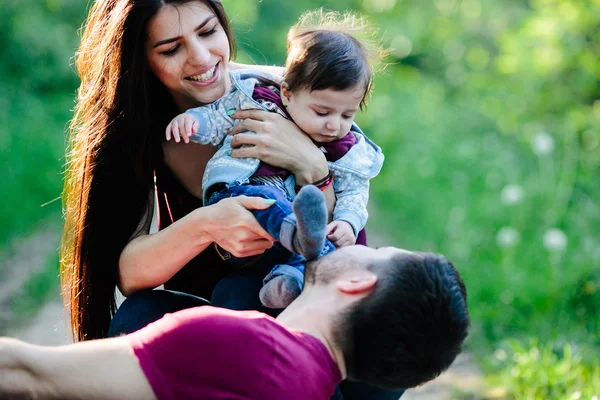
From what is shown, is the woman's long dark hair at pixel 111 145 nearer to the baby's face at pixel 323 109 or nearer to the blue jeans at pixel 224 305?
the blue jeans at pixel 224 305

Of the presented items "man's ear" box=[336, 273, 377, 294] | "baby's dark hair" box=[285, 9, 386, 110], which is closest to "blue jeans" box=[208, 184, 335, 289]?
"man's ear" box=[336, 273, 377, 294]

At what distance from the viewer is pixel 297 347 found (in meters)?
1.66

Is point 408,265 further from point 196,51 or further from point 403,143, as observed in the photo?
point 403,143

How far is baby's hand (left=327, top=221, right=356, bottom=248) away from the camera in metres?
2.21

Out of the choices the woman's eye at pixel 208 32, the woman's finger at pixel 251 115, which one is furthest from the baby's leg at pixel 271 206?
the woman's eye at pixel 208 32

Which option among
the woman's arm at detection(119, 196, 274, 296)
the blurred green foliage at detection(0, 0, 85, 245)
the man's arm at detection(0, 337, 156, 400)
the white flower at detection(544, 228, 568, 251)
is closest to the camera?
the man's arm at detection(0, 337, 156, 400)

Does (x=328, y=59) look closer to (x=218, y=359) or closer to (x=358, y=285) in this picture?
(x=358, y=285)

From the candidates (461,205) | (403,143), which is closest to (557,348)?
(461,205)

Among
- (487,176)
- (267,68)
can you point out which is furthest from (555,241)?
(267,68)

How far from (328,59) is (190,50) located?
1.45 ft

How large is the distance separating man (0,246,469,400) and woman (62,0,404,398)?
16.9 inches

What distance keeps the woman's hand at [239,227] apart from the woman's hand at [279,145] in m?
0.19

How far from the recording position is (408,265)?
180 cm

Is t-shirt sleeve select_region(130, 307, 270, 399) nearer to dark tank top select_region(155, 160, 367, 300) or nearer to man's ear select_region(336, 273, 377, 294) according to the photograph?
man's ear select_region(336, 273, 377, 294)
